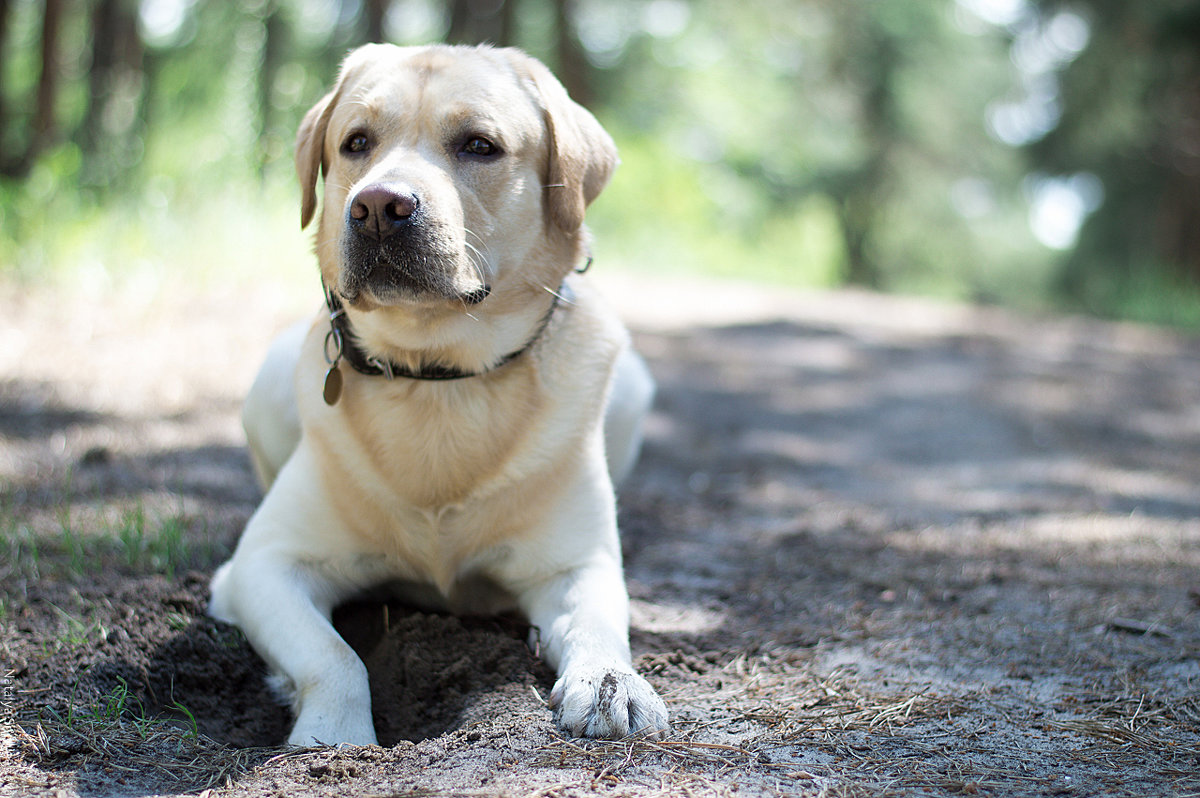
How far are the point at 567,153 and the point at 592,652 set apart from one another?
1332 mm

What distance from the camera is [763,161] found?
66.8 feet

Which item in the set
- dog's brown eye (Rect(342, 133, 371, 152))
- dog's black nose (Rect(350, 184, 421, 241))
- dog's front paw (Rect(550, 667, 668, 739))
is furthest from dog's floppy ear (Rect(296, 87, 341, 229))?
dog's front paw (Rect(550, 667, 668, 739))

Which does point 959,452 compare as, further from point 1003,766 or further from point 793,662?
point 1003,766

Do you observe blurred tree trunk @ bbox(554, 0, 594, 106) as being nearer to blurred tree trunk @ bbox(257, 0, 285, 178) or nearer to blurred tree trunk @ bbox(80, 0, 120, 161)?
blurred tree trunk @ bbox(257, 0, 285, 178)

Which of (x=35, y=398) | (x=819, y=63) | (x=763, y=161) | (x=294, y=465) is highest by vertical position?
(x=819, y=63)

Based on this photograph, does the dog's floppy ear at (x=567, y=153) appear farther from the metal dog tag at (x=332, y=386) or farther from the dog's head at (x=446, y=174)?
the metal dog tag at (x=332, y=386)

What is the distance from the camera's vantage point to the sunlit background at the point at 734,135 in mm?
7082

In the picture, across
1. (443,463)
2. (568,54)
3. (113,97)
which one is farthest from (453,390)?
(568,54)

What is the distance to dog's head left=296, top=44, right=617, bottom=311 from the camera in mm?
2186

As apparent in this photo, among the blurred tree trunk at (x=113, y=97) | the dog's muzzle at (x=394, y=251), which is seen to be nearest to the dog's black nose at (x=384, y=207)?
the dog's muzzle at (x=394, y=251)

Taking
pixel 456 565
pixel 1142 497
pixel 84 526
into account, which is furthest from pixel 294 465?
pixel 1142 497

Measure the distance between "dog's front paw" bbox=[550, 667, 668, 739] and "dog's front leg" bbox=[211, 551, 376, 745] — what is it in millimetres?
435

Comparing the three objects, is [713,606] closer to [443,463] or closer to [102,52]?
[443,463]

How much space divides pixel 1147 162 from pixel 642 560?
583 inches
